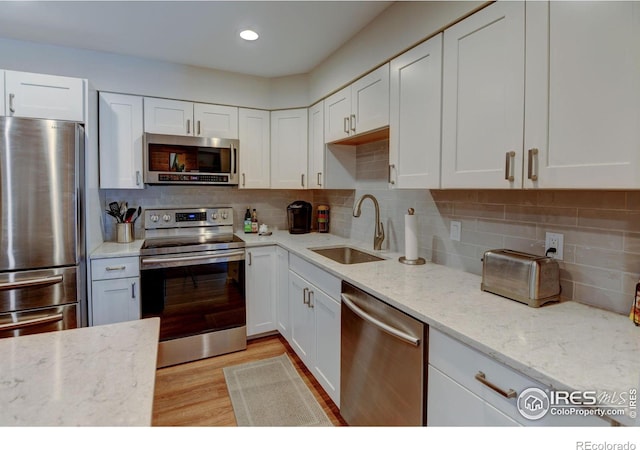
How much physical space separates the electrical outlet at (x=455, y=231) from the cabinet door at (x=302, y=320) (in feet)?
3.12

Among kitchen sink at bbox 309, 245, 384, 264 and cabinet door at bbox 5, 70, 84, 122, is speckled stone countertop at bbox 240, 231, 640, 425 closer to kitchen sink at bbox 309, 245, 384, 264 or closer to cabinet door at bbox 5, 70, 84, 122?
kitchen sink at bbox 309, 245, 384, 264

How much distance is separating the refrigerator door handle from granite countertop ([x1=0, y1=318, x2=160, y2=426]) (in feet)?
4.13

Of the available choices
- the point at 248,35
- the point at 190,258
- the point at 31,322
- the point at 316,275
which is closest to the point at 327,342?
the point at 316,275

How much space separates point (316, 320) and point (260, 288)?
822 mm

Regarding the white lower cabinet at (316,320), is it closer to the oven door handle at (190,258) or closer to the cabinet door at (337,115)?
the oven door handle at (190,258)

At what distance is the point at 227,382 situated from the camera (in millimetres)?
2277

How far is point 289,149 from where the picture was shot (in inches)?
123

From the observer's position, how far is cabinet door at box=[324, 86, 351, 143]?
94.9 inches

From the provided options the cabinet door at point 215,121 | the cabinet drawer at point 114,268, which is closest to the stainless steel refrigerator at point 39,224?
the cabinet drawer at point 114,268

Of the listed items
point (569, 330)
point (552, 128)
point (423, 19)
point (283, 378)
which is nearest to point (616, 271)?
point (569, 330)

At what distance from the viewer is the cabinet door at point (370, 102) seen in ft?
6.54

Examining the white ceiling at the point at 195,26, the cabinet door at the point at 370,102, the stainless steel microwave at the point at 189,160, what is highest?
the white ceiling at the point at 195,26

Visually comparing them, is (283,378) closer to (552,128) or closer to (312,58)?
(552,128)

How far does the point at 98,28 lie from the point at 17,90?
0.64 m
